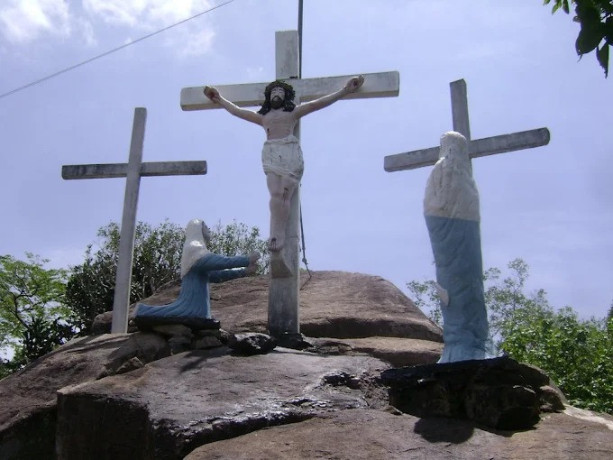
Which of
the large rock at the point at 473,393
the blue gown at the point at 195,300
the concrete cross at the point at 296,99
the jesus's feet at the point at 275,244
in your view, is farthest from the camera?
the concrete cross at the point at 296,99

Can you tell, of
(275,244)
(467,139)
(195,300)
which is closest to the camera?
(195,300)

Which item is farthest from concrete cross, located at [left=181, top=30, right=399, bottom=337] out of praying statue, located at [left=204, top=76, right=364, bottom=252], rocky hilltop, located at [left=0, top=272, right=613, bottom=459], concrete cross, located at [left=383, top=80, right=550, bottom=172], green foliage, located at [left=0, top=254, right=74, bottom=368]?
green foliage, located at [left=0, top=254, right=74, bottom=368]

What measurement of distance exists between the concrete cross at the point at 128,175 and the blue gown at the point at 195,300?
2.01 m

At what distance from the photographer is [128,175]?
10.1 meters

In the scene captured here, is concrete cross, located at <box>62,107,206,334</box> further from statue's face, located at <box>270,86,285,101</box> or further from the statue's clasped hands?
the statue's clasped hands

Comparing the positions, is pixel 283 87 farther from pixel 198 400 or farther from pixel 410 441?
pixel 410 441

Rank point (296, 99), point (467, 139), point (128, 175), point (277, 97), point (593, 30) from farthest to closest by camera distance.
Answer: point (128, 175) < point (296, 99) < point (467, 139) < point (277, 97) < point (593, 30)

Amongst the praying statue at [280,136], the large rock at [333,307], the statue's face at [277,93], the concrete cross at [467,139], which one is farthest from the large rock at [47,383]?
the concrete cross at [467,139]

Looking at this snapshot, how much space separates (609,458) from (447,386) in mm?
1173

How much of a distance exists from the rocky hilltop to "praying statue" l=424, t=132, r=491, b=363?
41cm

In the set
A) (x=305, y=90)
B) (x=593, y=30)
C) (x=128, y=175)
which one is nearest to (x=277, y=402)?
(x=593, y=30)

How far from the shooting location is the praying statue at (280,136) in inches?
319

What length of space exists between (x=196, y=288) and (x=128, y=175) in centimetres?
310

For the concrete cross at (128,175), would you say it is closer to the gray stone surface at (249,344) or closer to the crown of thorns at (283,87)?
the crown of thorns at (283,87)
